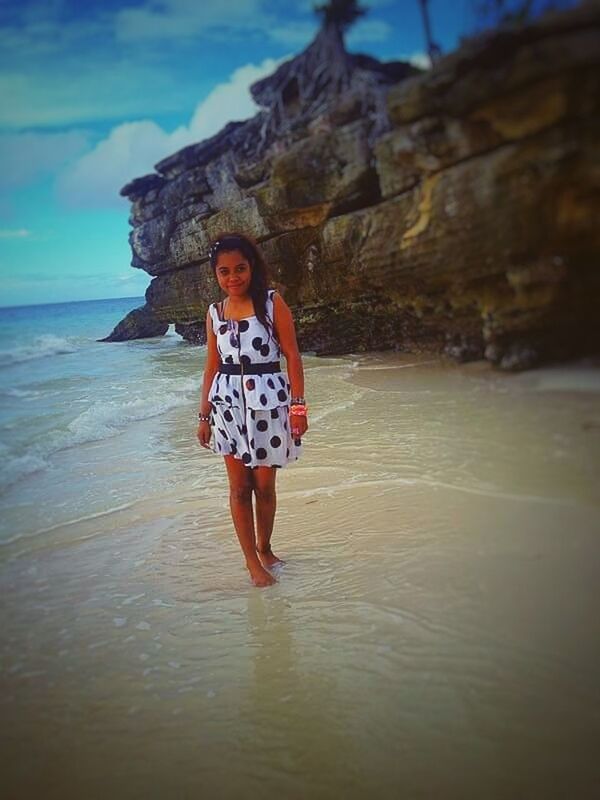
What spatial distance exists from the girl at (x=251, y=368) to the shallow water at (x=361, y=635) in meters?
0.35

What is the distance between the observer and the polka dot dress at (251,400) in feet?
5.89

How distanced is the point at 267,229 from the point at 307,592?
180cm

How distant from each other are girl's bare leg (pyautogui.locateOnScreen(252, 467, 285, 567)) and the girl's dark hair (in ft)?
1.74

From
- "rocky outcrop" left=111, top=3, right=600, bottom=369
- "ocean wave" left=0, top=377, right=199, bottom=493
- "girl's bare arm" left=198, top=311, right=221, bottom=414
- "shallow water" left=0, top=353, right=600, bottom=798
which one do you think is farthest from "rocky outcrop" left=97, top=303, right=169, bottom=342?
"shallow water" left=0, top=353, right=600, bottom=798

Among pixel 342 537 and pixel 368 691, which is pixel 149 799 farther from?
pixel 342 537

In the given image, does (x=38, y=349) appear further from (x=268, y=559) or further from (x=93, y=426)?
(x=268, y=559)

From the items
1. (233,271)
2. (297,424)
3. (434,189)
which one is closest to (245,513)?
(297,424)

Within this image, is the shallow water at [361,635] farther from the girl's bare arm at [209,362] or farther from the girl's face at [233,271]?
the girl's face at [233,271]

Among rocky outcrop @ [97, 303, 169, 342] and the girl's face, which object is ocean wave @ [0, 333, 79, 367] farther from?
the girl's face

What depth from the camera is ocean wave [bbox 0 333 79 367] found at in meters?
5.93

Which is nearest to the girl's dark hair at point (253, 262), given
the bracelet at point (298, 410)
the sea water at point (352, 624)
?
the bracelet at point (298, 410)

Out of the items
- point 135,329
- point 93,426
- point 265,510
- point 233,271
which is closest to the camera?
point 233,271

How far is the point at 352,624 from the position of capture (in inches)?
63.1

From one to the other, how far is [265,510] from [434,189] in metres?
1.24
